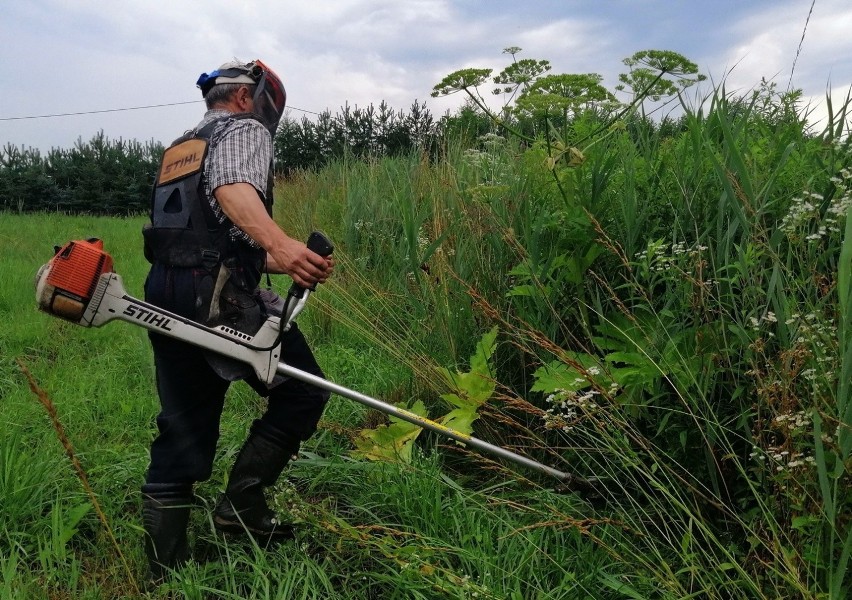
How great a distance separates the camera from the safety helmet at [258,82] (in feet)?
7.92

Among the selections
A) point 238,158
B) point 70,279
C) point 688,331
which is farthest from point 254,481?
point 688,331

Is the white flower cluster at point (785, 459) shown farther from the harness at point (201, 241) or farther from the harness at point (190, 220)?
the harness at point (190, 220)

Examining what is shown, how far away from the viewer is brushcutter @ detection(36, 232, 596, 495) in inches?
81.9

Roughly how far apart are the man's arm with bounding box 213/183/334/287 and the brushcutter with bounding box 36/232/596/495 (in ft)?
0.20

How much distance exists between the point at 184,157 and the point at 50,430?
75.6 inches

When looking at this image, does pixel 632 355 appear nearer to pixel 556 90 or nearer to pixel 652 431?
pixel 652 431

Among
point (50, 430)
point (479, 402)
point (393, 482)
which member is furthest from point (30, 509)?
point (479, 402)

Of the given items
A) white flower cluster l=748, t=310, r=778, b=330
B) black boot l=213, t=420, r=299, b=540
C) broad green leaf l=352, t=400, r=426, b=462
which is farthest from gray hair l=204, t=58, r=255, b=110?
white flower cluster l=748, t=310, r=778, b=330

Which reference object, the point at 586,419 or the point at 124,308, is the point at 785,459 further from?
the point at 124,308

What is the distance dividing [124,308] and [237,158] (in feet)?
1.99

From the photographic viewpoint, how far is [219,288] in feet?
7.50

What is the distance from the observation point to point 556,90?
8.14 ft

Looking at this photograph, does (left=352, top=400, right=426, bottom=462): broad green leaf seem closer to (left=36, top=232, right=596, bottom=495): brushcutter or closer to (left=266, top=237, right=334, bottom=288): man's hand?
(left=36, top=232, right=596, bottom=495): brushcutter

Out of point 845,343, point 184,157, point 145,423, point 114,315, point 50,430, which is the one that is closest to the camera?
point 845,343
